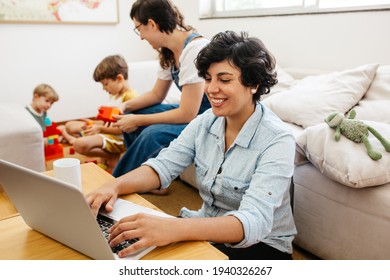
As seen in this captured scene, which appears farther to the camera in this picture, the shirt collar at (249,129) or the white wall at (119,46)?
the white wall at (119,46)

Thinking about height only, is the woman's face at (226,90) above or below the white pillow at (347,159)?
above

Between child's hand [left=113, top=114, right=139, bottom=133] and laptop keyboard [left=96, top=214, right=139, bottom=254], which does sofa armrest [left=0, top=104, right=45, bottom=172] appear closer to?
child's hand [left=113, top=114, right=139, bottom=133]

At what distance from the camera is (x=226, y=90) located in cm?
106

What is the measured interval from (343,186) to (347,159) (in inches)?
6.0

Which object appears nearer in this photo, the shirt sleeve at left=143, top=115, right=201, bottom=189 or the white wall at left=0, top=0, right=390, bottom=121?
the shirt sleeve at left=143, top=115, right=201, bottom=189

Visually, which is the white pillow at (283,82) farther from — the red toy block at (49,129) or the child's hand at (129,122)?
the red toy block at (49,129)

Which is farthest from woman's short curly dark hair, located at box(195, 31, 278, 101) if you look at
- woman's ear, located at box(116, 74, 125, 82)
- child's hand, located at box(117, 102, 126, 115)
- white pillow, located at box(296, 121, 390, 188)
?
woman's ear, located at box(116, 74, 125, 82)

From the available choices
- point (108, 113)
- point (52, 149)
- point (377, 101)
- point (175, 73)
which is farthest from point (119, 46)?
point (377, 101)

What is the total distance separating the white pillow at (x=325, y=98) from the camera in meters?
1.93

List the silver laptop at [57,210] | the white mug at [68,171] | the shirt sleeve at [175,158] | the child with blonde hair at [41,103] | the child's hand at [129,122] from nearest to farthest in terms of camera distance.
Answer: the silver laptop at [57,210] → the white mug at [68,171] → the shirt sleeve at [175,158] → the child's hand at [129,122] → the child with blonde hair at [41,103]

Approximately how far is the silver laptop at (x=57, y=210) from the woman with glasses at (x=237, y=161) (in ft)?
0.50

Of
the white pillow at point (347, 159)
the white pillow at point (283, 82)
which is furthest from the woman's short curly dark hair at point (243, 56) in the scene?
the white pillow at point (283, 82)

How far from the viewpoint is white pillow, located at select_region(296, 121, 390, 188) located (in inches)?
49.1

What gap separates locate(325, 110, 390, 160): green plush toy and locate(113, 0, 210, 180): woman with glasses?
26.8 inches
